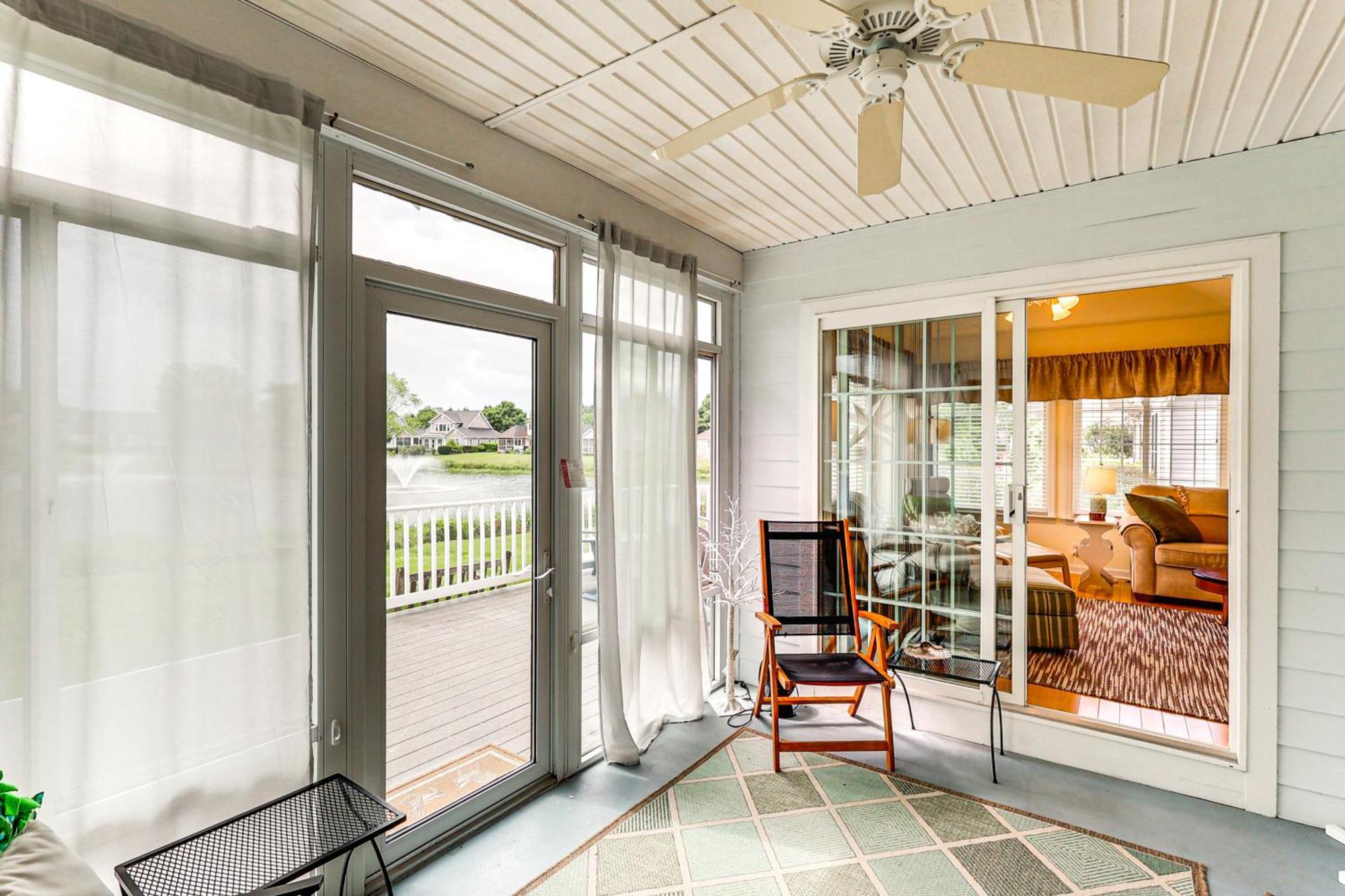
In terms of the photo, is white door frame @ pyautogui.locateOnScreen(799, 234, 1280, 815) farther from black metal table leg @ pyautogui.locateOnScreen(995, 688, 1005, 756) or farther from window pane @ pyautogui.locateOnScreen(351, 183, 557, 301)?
window pane @ pyautogui.locateOnScreen(351, 183, 557, 301)

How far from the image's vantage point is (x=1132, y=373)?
599cm

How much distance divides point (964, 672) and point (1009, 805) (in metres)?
0.55

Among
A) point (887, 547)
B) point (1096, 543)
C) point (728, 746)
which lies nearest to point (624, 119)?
point (887, 547)

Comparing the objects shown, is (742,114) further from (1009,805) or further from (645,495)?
(1009,805)

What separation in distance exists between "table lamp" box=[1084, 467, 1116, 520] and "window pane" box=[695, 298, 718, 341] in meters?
4.39

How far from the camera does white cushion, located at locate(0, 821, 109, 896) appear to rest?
1.00 metres

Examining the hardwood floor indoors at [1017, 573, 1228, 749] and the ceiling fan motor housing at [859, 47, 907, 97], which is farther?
the hardwood floor indoors at [1017, 573, 1228, 749]

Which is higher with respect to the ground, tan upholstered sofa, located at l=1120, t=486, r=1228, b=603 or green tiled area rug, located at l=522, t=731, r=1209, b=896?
tan upholstered sofa, located at l=1120, t=486, r=1228, b=603

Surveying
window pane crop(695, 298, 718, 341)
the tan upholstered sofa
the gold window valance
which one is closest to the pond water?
window pane crop(695, 298, 718, 341)

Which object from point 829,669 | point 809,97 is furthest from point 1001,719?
point 809,97

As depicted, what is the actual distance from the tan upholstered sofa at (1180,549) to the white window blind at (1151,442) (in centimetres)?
22

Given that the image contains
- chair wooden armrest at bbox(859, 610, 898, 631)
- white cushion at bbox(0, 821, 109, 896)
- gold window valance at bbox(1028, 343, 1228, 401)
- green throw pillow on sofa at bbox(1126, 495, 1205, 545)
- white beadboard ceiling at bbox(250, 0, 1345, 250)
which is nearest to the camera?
white cushion at bbox(0, 821, 109, 896)

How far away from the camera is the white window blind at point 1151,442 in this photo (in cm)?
583

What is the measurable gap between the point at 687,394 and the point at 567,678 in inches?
59.2
